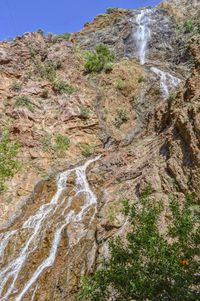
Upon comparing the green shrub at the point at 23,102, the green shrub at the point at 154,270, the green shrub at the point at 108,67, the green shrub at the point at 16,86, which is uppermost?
the green shrub at the point at 16,86

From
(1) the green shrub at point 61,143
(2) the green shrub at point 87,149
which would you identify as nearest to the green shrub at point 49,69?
(1) the green shrub at point 61,143

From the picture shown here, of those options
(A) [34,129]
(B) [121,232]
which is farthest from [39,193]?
(B) [121,232]

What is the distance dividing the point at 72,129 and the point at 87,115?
2.01 metres

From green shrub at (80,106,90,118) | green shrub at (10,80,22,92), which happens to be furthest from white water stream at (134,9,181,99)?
green shrub at (10,80,22,92)

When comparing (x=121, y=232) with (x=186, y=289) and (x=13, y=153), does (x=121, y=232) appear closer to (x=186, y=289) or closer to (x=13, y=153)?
(x=186, y=289)

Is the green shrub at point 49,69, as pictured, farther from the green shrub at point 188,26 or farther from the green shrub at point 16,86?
the green shrub at point 188,26

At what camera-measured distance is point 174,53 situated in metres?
45.2

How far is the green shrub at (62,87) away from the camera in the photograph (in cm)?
3353

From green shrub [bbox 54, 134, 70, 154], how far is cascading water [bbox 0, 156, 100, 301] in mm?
5728

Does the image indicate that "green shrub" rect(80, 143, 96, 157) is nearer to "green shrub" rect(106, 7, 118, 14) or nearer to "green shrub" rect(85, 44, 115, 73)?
"green shrub" rect(85, 44, 115, 73)

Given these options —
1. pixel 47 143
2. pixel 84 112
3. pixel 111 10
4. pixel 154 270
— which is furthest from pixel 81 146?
pixel 111 10

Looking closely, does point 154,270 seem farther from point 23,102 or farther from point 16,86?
point 16,86

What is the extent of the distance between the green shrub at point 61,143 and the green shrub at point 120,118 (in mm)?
5372

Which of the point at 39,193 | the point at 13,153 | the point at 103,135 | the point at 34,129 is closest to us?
the point at 39,193
